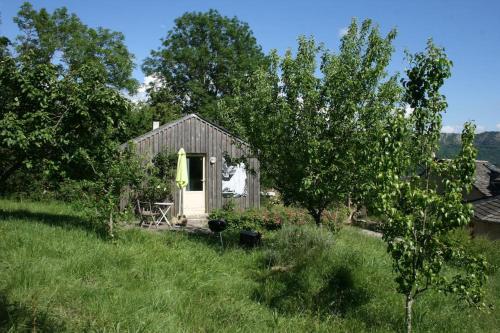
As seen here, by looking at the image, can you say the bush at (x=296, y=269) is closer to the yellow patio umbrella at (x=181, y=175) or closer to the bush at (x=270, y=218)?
the bush at (x=270, y=218)

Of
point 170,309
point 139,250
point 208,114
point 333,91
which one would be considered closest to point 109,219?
point 139,250

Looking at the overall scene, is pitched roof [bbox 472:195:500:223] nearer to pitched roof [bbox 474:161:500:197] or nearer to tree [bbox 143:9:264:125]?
pitched roof [bbox 474:161:500:197]

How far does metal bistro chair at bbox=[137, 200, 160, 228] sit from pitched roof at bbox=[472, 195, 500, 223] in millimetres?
13578

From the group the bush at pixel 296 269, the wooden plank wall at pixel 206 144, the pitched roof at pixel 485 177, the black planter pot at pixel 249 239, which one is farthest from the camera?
the pitched roof at pixel 485 177

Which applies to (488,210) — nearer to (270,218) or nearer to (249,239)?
(270,218)

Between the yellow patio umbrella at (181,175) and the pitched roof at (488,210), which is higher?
the yellow patio umbrella at (181,175)

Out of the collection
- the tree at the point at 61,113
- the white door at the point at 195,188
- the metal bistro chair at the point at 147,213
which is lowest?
the metal bistro chair at the point at 147,213

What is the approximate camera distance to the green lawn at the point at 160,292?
498 cm

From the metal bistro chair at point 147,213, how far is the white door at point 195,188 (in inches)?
75.1

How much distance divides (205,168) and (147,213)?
411 cm

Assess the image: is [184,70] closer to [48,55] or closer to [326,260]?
[48,55]

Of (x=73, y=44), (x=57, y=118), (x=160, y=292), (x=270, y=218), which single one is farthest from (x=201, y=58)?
(x=160, y=292)

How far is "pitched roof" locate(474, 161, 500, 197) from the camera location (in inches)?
978

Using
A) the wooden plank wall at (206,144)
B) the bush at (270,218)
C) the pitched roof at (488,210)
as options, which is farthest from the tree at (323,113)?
the pitched roof at (488,210)
